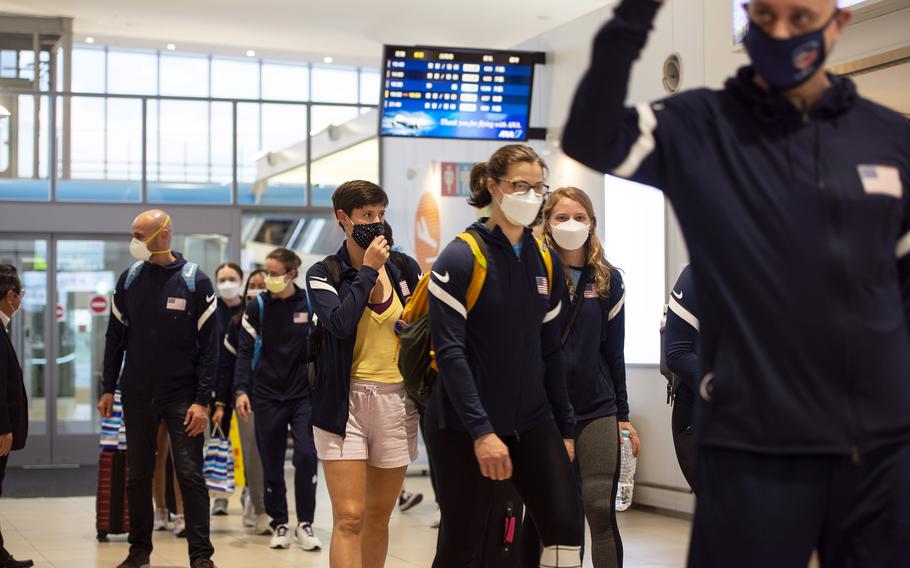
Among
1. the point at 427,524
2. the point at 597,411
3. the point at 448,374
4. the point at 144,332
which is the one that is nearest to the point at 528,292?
the point at 448,374

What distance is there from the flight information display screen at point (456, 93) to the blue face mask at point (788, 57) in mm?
8501

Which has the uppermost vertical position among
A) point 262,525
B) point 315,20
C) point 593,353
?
point 315,20

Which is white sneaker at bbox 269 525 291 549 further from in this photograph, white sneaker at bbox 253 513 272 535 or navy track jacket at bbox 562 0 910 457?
navy track jacket at bbox 562 0 910 457

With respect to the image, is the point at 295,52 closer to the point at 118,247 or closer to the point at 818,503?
the point at 118,247

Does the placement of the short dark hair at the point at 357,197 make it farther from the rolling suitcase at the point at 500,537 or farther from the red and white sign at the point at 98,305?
the red and white sign at the point at 98,305

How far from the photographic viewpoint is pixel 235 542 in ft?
25.8

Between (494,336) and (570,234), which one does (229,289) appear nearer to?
(570,234)

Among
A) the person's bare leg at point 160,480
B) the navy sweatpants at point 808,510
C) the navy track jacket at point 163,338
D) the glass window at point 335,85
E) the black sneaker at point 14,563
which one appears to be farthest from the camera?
the glass window at point 335,85

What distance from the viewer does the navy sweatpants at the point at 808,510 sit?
2.04 metres

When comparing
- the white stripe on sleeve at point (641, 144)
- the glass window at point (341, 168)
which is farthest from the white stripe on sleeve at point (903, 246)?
the glass window at point (341, 168)

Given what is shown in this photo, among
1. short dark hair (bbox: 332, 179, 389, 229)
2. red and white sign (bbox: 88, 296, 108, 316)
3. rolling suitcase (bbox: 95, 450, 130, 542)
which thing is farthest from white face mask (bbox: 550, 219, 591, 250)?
red and white sign (bbox: 88, 296, 108, 316)

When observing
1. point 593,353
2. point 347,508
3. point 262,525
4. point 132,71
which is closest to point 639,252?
point 262,525

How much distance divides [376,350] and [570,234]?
85cm

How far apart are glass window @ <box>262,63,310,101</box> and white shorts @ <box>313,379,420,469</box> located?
1468 centimetres
